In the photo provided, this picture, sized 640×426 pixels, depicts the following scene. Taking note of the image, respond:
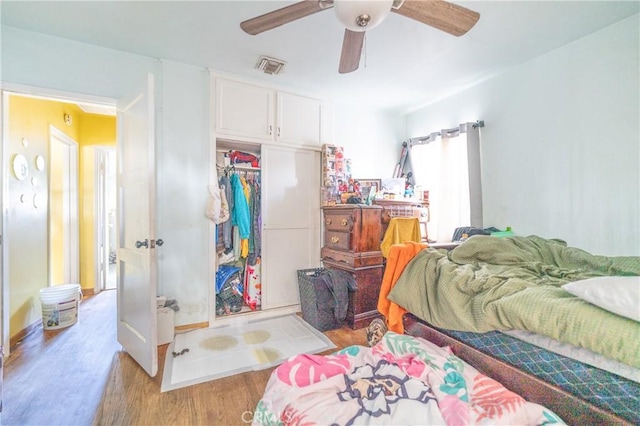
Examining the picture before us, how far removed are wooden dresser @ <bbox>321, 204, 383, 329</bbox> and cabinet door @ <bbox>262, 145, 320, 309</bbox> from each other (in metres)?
0.49

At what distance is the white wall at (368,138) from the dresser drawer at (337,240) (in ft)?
3.34

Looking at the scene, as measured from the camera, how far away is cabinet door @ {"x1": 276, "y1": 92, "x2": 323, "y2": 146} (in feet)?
10.0

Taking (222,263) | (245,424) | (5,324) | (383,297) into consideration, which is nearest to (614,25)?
(383,297)

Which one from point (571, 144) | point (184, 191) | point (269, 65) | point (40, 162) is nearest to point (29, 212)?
point (40, 162)

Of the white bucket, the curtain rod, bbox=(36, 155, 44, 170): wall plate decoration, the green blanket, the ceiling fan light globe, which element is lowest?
the white bucket

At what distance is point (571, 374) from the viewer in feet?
3.28

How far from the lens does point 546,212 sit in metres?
2.43

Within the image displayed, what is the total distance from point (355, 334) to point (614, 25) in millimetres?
3081

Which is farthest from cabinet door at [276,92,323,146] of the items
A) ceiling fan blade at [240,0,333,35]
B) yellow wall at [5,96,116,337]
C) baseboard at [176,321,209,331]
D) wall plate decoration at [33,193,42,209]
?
wall plate decoration at [33,193,42,209]

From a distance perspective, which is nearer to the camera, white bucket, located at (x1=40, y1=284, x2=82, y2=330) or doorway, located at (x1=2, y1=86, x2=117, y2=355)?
doorway, located at (x1=2, y1=86, x2=117, y2=355)

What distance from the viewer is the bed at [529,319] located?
906 mm

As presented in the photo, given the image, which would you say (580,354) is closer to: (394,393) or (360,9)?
(394,393)

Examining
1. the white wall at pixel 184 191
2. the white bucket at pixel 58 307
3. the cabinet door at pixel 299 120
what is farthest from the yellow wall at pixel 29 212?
the cabinet door at pixel 299 120

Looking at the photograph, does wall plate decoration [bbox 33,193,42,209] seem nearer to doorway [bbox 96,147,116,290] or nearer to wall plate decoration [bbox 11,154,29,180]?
wall plate decoration [bbox 11,154,29,180]
